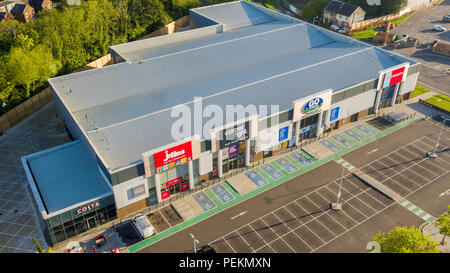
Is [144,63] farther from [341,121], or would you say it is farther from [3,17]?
[3,17]

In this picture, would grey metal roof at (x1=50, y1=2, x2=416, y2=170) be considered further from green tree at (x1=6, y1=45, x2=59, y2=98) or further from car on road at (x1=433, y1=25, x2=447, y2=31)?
car on road at (x1=433, y1=25, x2=447, y2=31)

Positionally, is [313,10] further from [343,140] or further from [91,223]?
[91,223]

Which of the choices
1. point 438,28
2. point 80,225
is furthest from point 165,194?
point 438,28

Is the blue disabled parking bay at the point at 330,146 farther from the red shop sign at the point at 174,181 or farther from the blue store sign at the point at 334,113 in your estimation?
the red shop sign at the point at 174,181

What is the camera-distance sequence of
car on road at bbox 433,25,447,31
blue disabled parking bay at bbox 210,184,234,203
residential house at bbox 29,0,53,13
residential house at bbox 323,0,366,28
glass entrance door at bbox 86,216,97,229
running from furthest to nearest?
residential house at bbox 29,0,53,13, car on road at bbox 433,25,447,31, residential house at bbox 323,0,366,28, blue disabled parking bay at bbox 210,184,234,203, glass entrance door at bbox 86,216,97,229

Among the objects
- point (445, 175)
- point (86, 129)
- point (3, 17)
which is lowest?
point (445, 175)

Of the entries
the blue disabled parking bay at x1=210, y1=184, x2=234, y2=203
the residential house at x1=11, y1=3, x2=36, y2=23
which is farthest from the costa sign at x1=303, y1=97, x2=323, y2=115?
the residential house at x1=11, y1=3, x2=36, y2=23

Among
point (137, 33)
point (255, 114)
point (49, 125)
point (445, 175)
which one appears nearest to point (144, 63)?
point (49, 125)
